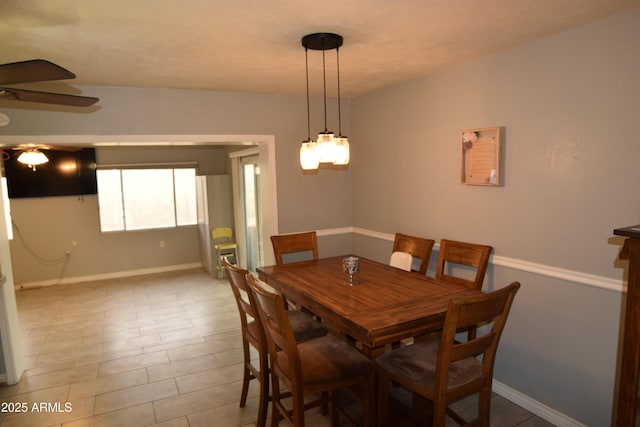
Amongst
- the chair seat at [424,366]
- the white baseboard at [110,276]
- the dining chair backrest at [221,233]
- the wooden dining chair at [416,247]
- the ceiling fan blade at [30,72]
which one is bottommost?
the white baseboard at [110,276]

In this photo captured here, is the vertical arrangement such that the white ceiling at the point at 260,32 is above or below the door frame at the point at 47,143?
above

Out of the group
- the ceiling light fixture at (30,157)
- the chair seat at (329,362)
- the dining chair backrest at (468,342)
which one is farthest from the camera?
the ceiling light fixture at (30,157)

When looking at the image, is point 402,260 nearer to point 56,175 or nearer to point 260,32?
point 260,32

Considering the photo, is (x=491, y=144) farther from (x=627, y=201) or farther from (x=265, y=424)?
(x=265, y=424)

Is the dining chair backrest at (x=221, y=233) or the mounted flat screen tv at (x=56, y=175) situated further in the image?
the dining chair backrest at (x=221, y=233)

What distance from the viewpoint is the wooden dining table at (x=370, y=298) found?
1960mm

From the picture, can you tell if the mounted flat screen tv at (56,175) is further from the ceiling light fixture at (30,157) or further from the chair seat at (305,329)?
the chair seat at (305,329)

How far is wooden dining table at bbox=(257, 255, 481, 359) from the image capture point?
1.96 meters

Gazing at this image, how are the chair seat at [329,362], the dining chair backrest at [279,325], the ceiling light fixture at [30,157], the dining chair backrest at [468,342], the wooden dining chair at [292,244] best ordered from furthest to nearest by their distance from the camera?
the ceiling light fixture at [30,157], the wooden dining chair at [292,244], the chair seat at [329,362], the dining chair backrest at [279,325], the dining chair backrest at [468,342]

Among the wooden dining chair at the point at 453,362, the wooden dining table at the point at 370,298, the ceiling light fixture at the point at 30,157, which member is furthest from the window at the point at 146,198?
the wooden dining chair at the point at 453,362

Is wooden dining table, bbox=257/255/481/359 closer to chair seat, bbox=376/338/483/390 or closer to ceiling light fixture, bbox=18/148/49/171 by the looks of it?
chair seat, bbox=376/338/483/390

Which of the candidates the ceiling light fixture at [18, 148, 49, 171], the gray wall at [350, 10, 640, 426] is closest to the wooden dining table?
the gray wall at [350, 10, 640, 426]

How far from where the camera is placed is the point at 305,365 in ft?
7.02

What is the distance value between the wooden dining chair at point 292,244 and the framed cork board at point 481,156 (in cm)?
143
